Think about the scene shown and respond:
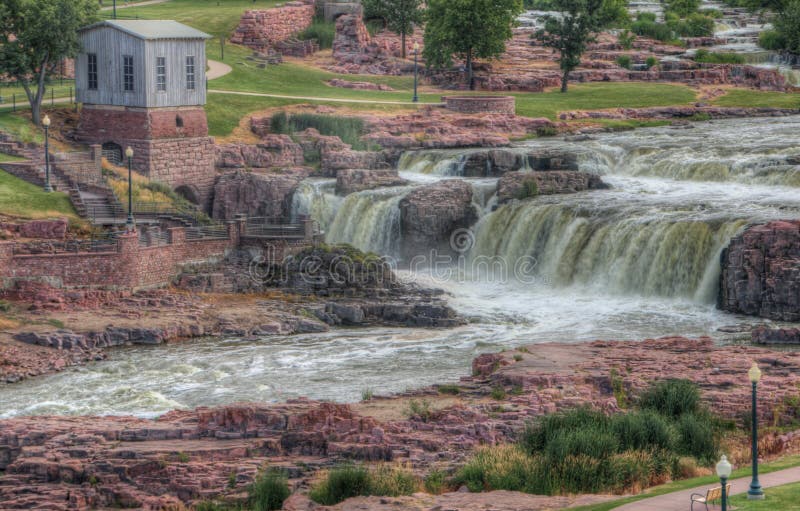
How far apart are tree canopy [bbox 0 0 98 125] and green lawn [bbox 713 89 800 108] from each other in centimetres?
3937

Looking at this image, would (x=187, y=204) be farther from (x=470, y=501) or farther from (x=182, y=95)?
(x=470, y=501)

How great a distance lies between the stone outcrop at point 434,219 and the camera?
68562mm

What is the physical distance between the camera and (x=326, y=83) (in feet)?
313

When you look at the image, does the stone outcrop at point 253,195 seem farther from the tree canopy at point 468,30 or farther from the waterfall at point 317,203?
the tree canopy at point 468,30

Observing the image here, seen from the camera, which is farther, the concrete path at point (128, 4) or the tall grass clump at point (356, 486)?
the concrete path at point (128, 4)

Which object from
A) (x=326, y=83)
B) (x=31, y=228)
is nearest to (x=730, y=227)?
(x=31, y=228)

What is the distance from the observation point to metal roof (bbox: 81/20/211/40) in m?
71.6

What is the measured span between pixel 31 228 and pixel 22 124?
1307 centimetres

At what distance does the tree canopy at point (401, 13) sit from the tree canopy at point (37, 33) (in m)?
35.6

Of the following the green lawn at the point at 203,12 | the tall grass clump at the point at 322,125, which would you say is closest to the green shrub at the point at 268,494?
the tall grass clump at the point at 322,125

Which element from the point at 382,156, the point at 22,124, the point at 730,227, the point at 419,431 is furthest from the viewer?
the point at 382,156

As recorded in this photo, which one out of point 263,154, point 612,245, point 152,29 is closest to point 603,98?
point 263,154

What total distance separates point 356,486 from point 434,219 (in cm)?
3369

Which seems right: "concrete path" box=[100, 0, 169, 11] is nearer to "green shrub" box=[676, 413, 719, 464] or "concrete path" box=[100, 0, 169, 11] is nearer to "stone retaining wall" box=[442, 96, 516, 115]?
"stone retaining wall" box=[442, 96, 516, 115]
